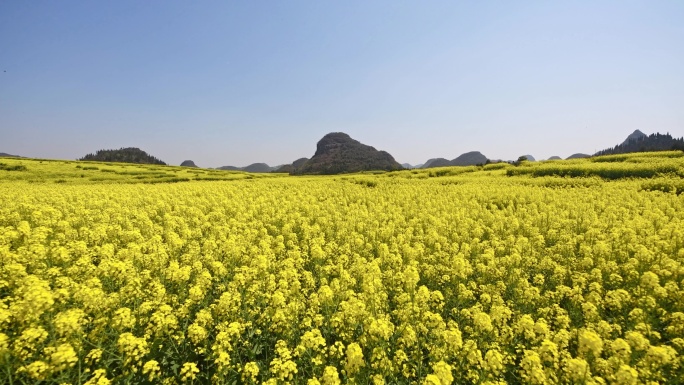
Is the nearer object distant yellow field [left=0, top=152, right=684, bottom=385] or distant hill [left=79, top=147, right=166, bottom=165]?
distant yellow field [left=0, top=152, right=684, bottom=385]

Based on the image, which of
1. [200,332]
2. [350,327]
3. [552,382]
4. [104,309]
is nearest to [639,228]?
[552,382]

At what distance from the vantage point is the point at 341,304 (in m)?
6.27

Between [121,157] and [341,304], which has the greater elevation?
[121,157]

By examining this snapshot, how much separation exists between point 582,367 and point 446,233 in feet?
30.4

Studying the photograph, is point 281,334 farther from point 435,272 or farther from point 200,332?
point 435,272

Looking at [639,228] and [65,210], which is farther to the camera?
[65,210]

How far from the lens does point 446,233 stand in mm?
13469

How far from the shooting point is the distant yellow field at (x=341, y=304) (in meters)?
4.75

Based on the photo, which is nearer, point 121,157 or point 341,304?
point 341,304

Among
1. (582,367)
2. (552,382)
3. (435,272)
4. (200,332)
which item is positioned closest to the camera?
(582,367)

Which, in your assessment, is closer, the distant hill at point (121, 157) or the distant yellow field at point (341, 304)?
the distant yellow field at point (341, 304)

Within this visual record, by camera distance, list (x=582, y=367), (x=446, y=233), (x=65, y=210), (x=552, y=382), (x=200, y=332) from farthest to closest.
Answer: (x=65, y=210) → (x=446, y=233) → (x=200, y=332) → (x=552, y=382) → (x=582, y=367)

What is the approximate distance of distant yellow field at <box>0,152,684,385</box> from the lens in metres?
Result: 4.75

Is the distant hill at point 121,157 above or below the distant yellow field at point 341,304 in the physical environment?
above
